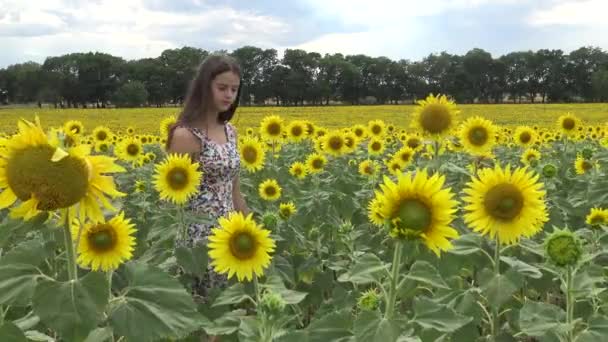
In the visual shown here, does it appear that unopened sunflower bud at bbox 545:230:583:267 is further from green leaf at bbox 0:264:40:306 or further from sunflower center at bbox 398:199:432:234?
green leaf at bbox 0:264:40:306

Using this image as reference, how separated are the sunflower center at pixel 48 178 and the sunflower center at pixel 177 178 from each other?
88.5 inches

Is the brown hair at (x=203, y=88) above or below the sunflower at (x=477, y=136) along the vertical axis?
above

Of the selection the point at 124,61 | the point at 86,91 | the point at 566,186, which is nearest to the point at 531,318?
the point at 566,186

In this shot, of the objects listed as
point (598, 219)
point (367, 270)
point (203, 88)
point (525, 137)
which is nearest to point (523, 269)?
point (367, 270)

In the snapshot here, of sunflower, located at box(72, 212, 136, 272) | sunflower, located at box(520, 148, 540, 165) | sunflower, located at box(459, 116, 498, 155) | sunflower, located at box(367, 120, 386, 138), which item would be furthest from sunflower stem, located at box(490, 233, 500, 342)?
sunflower, located at box(367, 120, 386, 138)

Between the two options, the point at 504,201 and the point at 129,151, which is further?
the point at 129,151

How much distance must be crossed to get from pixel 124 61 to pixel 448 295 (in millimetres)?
68838

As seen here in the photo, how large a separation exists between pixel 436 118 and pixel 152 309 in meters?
3.16

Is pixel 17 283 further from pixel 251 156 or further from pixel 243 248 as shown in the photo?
→ pixel 251 156

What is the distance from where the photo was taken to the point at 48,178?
1.67m

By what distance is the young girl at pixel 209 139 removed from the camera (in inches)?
167

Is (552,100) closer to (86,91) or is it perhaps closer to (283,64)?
(283,64)

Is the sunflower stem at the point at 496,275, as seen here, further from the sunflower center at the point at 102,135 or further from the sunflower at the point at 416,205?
the sunflower center at the point at 102,135

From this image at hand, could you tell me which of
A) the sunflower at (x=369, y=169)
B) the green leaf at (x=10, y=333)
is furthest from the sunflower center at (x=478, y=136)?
the green leaf at (x=10, y=333)
